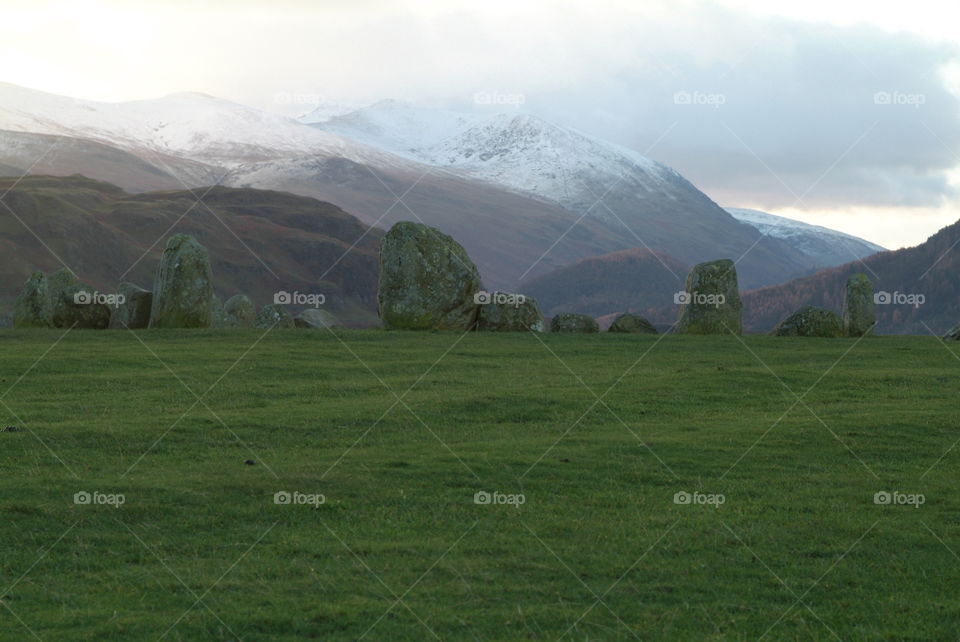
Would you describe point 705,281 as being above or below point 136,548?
above

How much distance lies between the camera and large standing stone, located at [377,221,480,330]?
41.8 metres

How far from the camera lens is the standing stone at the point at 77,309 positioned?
43531mm

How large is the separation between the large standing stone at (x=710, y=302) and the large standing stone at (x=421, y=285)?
883 cm

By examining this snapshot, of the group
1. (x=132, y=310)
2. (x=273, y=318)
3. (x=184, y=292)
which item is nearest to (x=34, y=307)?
(x=132, y=310)

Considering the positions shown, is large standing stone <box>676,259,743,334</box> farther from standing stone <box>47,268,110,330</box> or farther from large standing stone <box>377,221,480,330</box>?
standing stone <box>47,268,110,330</box>

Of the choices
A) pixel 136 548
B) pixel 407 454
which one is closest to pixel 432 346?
pixel 407 454

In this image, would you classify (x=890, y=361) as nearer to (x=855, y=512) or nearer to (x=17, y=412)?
(x=855, y=512)

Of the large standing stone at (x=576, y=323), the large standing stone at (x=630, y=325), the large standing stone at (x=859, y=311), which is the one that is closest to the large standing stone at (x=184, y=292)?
the large standing stone at (x=576, y=323)

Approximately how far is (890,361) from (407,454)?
21177 mm

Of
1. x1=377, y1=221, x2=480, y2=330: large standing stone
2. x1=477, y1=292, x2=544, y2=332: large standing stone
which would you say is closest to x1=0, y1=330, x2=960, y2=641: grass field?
x1=377, y1=221, x2=480, y2=330: large standing stone

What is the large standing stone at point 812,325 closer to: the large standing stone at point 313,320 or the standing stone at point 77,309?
the large standing stone at point 313,320

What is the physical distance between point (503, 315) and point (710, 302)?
27.6 ft

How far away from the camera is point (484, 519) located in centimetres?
1478

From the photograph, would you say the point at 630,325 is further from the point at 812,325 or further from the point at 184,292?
the point at 184,292
